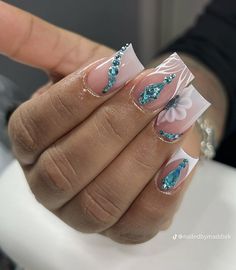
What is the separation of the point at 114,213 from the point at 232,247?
109 millimetres

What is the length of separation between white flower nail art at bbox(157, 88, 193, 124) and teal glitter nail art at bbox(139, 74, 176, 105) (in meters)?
0.01

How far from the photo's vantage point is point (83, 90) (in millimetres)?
269

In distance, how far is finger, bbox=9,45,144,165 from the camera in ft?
0.88

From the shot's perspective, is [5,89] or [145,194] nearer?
[145,194]

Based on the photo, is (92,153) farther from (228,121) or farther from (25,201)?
(228,121)

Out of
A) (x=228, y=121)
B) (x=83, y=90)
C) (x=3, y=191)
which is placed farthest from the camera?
(x=228, y=121)

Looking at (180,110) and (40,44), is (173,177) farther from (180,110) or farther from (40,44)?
(40,44)

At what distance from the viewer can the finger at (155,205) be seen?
0.29 m

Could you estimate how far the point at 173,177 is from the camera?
29cm

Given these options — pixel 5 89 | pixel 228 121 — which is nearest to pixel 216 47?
pixel 228 121

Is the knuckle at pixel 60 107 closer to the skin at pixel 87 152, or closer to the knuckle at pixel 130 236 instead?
the skin at pixel 87 152

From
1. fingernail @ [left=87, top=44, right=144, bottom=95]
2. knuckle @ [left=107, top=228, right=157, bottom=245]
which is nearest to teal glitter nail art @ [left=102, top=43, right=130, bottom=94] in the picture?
fingernail @ [left=87, top=44, right=144, bottom=95]

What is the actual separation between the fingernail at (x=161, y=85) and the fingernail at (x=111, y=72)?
0.6 inches

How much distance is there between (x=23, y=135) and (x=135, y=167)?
3.4 inches
